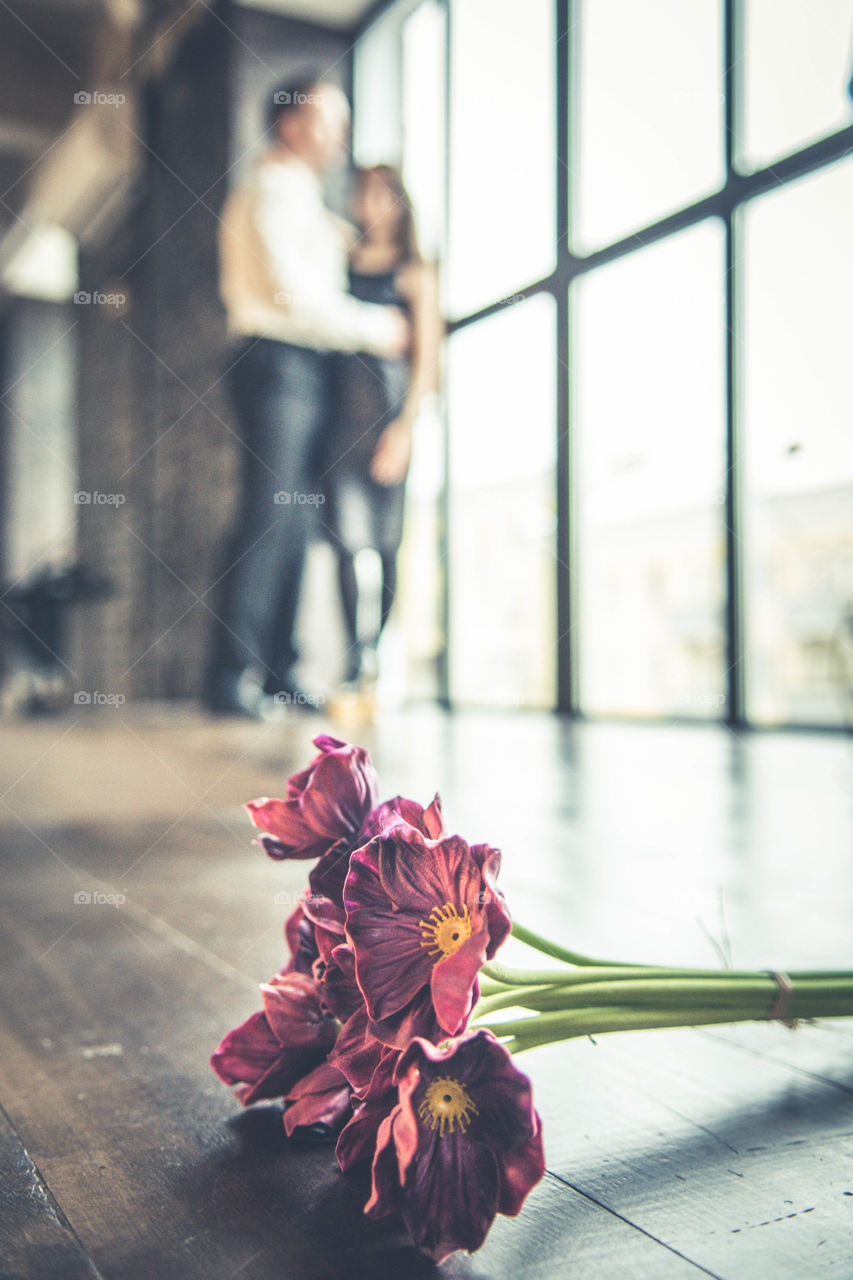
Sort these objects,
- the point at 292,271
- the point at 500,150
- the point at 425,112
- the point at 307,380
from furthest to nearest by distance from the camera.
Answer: the point at 425,112 → the point at 500,150 → the point at 307,380 → the point at 292,271

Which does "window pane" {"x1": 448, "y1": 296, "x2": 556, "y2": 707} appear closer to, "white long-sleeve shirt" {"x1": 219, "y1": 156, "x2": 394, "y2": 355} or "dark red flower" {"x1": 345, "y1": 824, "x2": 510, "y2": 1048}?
"white long-sleeve shirt" {"x1": 219, "y1": 156, "x2": 394, "y2": 355}

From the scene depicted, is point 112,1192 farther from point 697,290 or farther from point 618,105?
point 618,105

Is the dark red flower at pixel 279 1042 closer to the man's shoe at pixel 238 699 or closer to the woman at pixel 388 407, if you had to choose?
the woman at pixel 388 407

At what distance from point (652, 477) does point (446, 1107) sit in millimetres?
3883

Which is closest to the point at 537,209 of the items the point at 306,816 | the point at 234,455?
the point at 234,455

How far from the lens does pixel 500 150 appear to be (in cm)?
479

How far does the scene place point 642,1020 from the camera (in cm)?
38

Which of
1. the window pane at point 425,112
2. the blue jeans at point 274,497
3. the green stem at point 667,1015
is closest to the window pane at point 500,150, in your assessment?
the window pane at point 425,112

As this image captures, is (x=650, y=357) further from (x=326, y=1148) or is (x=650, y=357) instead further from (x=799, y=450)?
(x=326, y=1148)

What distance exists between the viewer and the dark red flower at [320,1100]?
1.26 ft

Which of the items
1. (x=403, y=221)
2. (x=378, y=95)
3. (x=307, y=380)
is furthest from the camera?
(x=378, y=95)

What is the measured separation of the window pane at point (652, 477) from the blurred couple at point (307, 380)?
718 mm

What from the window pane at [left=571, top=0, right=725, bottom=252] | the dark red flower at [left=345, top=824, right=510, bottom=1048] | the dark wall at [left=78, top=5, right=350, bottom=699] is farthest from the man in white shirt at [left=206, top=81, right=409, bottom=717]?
the dark red flower at [left=345, top=824, right=510, bottom=1048]

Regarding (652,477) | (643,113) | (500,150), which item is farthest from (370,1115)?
(500,150)
